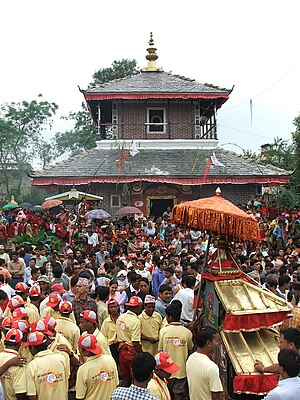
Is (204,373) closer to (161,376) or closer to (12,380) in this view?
(161,376)

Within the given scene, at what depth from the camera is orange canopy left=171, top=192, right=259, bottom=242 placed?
22.3ft

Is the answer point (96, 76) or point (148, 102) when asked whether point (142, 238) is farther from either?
point (96, 76)

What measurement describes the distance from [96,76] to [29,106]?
7.37 metres

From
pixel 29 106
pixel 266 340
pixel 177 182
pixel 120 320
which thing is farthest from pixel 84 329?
pixel 29 106

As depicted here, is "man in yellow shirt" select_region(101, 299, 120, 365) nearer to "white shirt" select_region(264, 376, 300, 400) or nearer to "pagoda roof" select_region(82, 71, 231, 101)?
"white shirt" select_region(264, 376, 300, 400)

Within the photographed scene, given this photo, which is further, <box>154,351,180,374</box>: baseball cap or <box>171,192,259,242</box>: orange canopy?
<box>171,192,259,242</box>: orange canopy

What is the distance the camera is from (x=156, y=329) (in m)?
7.00

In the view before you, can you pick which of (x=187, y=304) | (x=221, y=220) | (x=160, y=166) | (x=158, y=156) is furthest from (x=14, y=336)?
(x=158, y=156)

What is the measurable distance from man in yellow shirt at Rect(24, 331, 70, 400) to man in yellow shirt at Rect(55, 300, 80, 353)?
1.11 m

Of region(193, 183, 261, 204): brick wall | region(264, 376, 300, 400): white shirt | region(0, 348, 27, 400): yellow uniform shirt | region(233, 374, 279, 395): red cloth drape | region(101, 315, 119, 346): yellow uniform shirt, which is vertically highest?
region(193, 183, 261, 204): brick wall

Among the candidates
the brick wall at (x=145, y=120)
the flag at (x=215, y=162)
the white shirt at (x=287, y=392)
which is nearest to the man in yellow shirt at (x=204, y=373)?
the white shirt at (x=287, y=392)

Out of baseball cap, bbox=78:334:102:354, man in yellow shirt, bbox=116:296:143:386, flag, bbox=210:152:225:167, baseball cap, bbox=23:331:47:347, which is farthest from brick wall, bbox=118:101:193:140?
baseball cap, bbox=78:334:102:354

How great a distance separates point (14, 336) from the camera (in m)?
5.20

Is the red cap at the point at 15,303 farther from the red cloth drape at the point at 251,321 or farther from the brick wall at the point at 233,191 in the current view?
the brick wall at the point at 233,191
